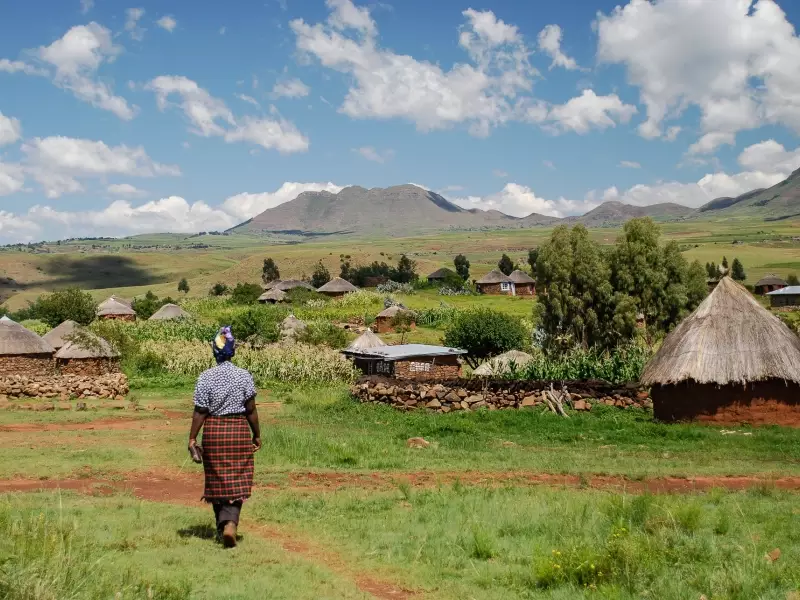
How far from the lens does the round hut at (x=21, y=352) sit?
104ft

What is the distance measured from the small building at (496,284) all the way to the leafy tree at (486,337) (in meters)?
46.3

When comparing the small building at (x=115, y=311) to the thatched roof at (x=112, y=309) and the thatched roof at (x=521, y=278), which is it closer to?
the thatched roof at (x=112, y=309)

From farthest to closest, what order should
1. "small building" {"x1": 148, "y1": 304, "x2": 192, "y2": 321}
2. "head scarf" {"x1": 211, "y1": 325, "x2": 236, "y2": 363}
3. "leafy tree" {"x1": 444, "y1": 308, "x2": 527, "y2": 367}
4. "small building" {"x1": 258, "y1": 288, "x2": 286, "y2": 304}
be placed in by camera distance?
"small building" {"x1": 258, "y1": 288, "x2": 286, "y2": 304} < "small building" {"x1": 148, "y1": 304, "x2": 192, "y2": 321} < "leafy tree" {"x1": 444, "y1": 308, "x2": 527, "y2": 367} < "head scarf" {"x1": 211, "y1": 325, "x2": 236, "y2": 363}

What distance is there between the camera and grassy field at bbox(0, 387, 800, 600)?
620cm

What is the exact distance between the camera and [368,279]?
98.0 metres

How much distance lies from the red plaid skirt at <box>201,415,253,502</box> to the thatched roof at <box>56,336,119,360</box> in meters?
26.8

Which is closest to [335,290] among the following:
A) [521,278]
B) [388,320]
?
[521,278]

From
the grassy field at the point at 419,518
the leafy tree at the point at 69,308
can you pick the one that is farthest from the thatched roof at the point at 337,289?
the grassy field at the point at 419,518

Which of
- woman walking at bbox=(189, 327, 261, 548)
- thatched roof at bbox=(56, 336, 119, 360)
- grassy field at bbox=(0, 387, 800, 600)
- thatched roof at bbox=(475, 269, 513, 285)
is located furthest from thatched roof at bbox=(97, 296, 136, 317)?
woman walking at bbox=(189, 327, 261, 548)

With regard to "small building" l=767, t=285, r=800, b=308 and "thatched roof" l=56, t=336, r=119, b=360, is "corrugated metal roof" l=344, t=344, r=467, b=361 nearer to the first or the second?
"thatched roof" l=56, t=336, r=119, b=360

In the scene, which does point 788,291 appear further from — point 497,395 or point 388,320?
point 497,395

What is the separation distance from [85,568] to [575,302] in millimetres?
32898

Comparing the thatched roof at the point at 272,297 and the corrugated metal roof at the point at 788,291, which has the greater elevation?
the thatched roof at the point at 272,297

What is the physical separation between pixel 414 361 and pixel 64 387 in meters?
13.8
